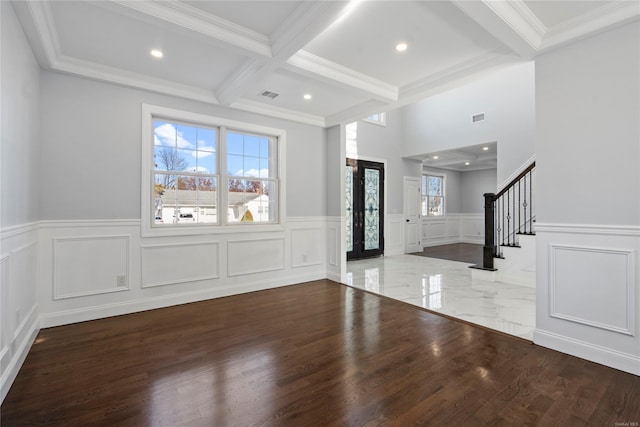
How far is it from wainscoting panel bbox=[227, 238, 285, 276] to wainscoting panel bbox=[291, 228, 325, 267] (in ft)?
0.74

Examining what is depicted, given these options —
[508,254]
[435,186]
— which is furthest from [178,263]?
[435,186]

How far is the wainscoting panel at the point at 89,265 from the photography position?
10.1 ft

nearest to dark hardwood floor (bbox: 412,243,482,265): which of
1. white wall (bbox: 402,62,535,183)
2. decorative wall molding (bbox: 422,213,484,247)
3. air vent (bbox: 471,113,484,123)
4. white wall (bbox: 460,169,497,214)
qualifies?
decorative wall molding (bbox: 422,213,484,247)

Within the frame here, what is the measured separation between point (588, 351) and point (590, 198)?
122 cm

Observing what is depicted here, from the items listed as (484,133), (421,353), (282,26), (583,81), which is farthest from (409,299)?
(484,133)

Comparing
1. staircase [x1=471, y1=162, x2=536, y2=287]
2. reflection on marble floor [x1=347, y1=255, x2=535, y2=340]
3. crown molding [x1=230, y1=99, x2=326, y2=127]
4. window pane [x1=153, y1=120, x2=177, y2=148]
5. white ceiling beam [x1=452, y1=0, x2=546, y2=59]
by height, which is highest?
crown molding [x1=230, y1=99, x2=326, y2=127]

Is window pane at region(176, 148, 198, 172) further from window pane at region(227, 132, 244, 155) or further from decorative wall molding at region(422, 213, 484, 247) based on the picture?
decorative wall molding at region(422, 213, 484, 247)

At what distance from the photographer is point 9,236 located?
207cm

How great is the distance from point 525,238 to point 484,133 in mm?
2861

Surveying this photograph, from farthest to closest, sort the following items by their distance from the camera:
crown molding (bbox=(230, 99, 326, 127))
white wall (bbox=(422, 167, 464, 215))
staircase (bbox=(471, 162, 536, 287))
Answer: white wall (bbox=(422, 167, 464, 215)) → staircase (bbox=(471, 162, 536, 287)) → crown molding (bbox=(230, 99, 326, 127))

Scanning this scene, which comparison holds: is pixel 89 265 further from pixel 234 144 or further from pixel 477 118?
pixel 477 118

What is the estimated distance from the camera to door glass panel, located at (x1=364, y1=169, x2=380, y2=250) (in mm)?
7367

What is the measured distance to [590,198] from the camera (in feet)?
7.80

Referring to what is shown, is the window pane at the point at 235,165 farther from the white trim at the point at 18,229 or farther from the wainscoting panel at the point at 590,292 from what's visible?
the wainscoting panel at the point at 590,292
